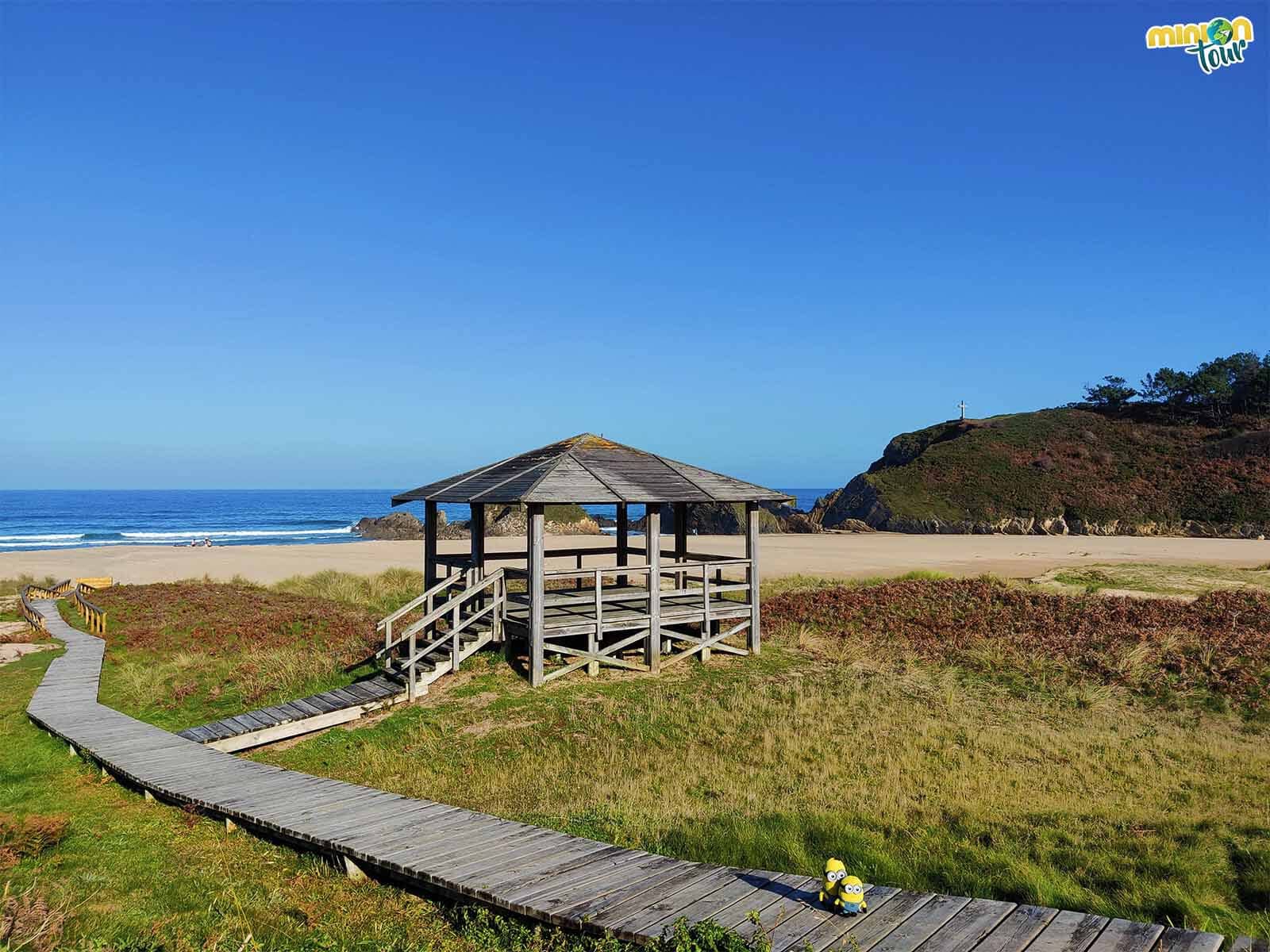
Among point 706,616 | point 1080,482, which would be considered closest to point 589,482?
point 706,616

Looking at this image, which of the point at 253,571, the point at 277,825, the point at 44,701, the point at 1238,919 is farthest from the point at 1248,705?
the point at 253,571

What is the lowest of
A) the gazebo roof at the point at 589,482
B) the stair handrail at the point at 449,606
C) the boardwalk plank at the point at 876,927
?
the boardwalk plank at the point at 876,927

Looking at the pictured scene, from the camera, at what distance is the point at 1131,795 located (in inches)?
400

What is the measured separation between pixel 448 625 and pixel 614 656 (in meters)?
3.48

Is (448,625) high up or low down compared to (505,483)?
down

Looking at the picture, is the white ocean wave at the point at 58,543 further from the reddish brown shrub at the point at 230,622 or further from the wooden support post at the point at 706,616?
the wooden support post at the point at 706,616

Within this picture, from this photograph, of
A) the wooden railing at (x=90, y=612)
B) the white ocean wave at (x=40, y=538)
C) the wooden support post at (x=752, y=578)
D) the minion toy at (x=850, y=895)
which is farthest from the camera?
the white ocean wave at (x=40, y=538)

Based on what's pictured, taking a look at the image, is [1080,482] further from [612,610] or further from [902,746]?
[902,746]

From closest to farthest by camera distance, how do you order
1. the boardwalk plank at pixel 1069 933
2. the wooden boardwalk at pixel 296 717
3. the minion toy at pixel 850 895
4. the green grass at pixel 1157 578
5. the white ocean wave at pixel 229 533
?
the boardwalk plank at pixel 1069 933
the minion toy at pixel 850 895
the wooden boardwalk at pixel 296 717
the green grass at pixel 1157 578
the white ocean wave at pixel 229 533

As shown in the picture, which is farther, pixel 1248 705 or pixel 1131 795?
pixel 1248 705

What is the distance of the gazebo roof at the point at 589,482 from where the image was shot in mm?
15633

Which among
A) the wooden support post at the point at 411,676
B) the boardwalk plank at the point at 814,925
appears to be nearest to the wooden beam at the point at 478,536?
the wooden support post at the point at 411,676

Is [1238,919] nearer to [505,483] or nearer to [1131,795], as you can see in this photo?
[1131,795]

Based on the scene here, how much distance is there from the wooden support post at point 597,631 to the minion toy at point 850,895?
10.2 meters
